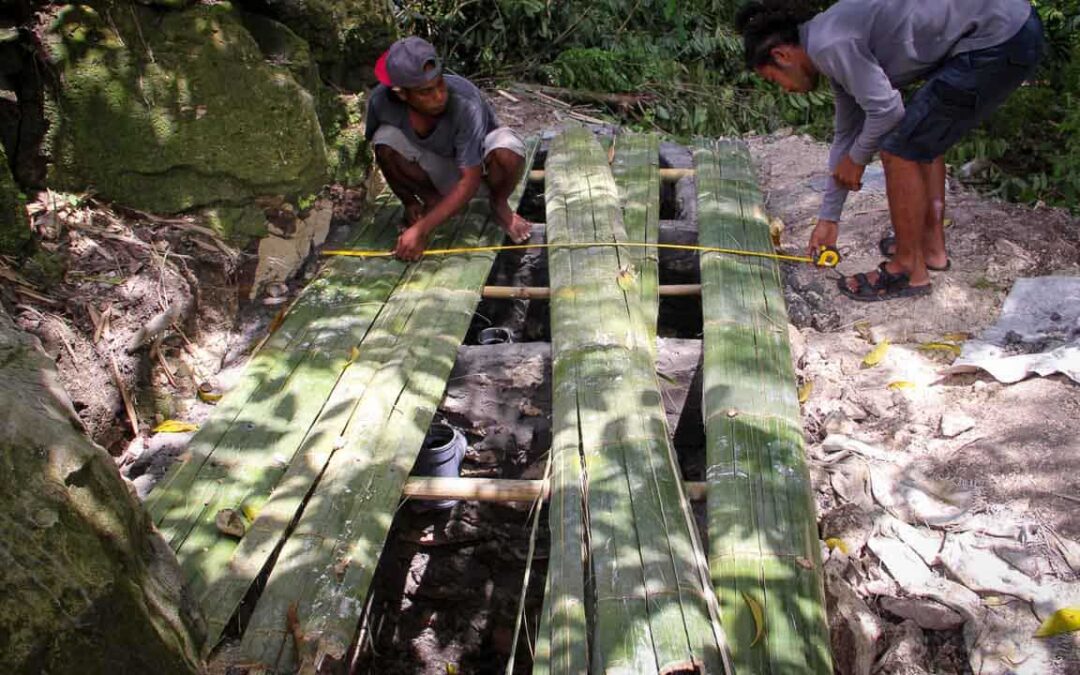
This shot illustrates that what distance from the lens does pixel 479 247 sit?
13.1 feet

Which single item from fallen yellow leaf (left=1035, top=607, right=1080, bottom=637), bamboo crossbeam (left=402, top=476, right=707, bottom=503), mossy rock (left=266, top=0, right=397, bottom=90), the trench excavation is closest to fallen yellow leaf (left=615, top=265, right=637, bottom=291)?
the trench excavation

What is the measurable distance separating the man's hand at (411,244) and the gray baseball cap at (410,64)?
25.3 inches

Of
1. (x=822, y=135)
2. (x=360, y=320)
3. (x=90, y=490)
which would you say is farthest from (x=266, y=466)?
(x=822, y=135)

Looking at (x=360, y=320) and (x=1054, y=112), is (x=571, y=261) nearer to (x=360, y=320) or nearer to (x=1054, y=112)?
(x=360, y=320)

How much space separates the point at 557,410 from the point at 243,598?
3.61 feet

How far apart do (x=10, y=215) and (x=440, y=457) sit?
1.69 m

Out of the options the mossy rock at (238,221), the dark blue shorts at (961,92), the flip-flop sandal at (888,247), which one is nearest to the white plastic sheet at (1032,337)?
the flip-flop sandal at (888,247)

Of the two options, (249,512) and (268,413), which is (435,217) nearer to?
(268,413)

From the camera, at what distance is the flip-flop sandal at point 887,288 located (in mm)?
3680

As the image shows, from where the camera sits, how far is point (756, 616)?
2.10 metres

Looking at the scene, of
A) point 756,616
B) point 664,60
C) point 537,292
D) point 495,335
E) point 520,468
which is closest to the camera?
point 756,616

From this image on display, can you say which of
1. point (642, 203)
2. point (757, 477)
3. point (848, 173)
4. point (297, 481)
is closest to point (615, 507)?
point (757, 477)

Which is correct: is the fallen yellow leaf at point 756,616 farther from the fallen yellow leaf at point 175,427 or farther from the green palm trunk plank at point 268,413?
the fallen yellow leaf at point 175,427

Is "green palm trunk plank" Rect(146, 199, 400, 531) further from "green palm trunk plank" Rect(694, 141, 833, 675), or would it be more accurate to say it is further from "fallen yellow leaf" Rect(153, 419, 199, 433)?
"green palm trunk plank" Rect(694, 141, 833, 675)
